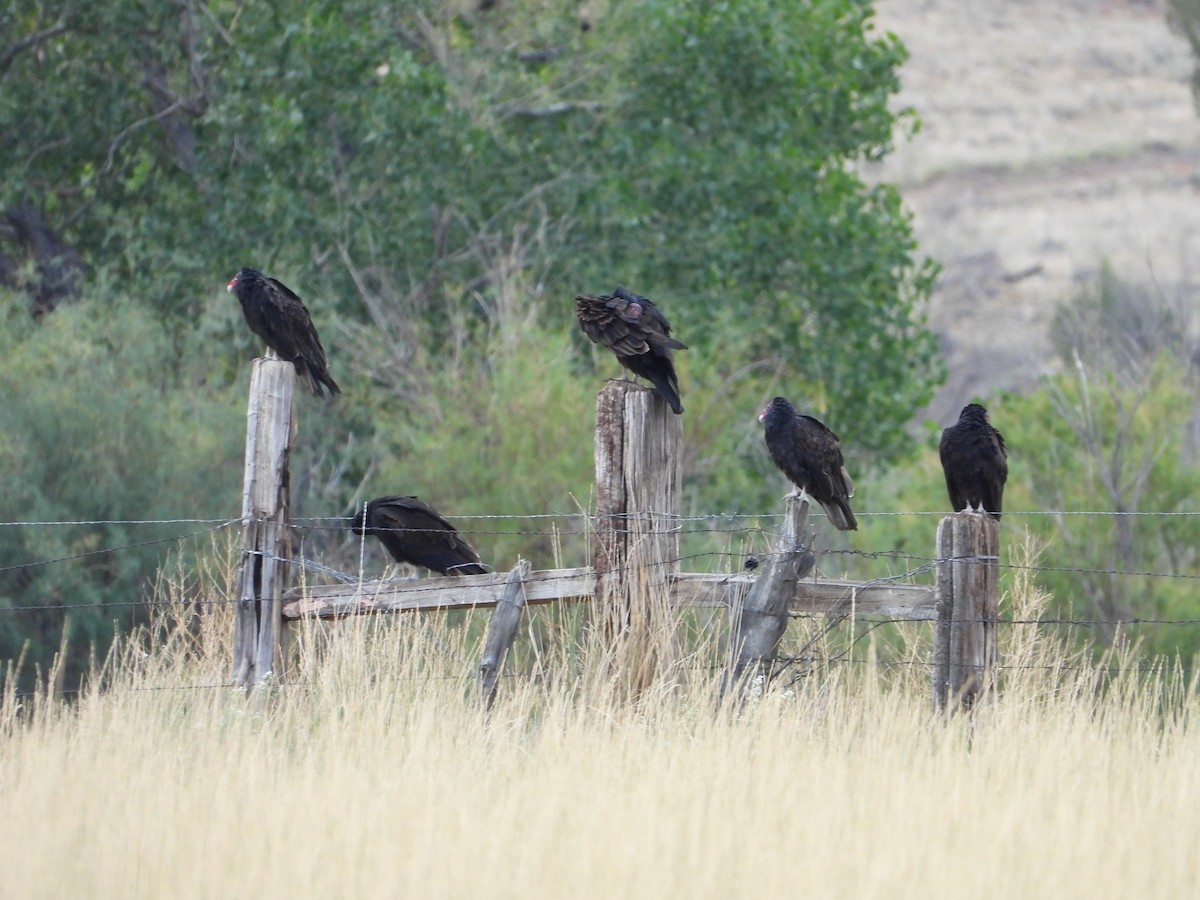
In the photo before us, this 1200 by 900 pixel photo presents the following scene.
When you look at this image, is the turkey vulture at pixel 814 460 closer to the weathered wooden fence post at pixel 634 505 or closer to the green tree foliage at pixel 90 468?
the weathered wooden fence post at pixel 634 505

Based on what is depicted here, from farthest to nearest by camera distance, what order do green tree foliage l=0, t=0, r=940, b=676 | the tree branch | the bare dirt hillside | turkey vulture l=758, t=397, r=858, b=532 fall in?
the bare dirt hillside < the tree branch < green tree foliage l=0, t=0, r=940, b=676 < turkey vulture l=758, t=397, r=858, b=532

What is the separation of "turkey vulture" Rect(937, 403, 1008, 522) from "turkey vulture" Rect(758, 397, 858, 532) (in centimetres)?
38

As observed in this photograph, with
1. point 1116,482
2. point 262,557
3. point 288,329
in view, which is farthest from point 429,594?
point 1116,482

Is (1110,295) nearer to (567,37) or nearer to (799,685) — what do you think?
(567,37)

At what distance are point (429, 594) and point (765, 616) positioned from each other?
3.60 feet

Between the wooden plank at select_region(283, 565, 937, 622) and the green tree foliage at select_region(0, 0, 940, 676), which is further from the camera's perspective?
the green tree foliage at select_region(0, 0, 940, 676)

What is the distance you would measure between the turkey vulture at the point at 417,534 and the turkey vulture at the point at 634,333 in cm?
93

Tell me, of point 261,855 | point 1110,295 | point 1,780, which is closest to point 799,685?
point 261,855

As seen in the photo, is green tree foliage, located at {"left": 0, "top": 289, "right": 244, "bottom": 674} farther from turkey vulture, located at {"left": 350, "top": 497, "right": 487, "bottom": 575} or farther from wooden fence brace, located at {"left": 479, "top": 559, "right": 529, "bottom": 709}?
wooden fence brace, located at {"left": 479, "top": 559, "right": 529, "bottom": 709}

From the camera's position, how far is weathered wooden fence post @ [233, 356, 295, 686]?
5500 mm

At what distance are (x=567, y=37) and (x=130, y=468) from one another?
6456 mm

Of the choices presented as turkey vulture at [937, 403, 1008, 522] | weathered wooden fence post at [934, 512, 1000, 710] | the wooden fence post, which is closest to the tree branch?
turkey vulture at [937, 403, 1008, 522]

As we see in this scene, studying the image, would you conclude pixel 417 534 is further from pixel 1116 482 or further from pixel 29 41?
pixel 1116 482

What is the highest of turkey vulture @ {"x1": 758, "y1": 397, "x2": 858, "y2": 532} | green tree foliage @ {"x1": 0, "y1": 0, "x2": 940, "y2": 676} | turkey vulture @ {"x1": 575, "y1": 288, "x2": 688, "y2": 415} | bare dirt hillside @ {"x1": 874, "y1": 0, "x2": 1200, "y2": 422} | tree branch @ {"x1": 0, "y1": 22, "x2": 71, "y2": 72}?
bare dirt hillside @ {"x1": 874, "y1": 0, "x2": 1200, "y2": 422}
